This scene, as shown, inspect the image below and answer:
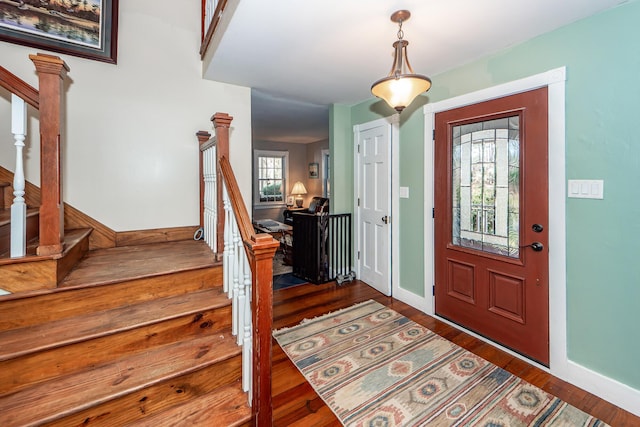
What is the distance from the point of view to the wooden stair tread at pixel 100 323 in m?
1.26

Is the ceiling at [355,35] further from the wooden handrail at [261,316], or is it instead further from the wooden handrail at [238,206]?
the wooden handrail at [261,316]

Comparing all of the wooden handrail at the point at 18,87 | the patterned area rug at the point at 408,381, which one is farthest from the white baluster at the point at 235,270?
the wooden handrail at the point at 18,87

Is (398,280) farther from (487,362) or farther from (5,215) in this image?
(5,215)

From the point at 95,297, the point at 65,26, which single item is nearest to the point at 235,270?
the point at 95,297

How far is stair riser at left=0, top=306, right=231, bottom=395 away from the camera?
1229mm

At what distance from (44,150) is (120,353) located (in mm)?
1083

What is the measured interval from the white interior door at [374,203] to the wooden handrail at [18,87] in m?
2.85

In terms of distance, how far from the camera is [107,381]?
129 cm

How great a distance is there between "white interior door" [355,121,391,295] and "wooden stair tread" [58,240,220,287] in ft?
6.49

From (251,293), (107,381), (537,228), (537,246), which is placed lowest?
(107,381)

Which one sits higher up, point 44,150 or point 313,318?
point 44,150

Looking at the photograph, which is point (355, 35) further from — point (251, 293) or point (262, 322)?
point (262, 322)

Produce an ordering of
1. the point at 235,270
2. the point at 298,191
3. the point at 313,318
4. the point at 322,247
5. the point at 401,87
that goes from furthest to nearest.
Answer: the point at 298,191 < the point at 322,247 < the point at 313,318 < the point at 401,87 < the point at 235,270

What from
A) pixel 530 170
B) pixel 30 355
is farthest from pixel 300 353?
pixel 530 170
